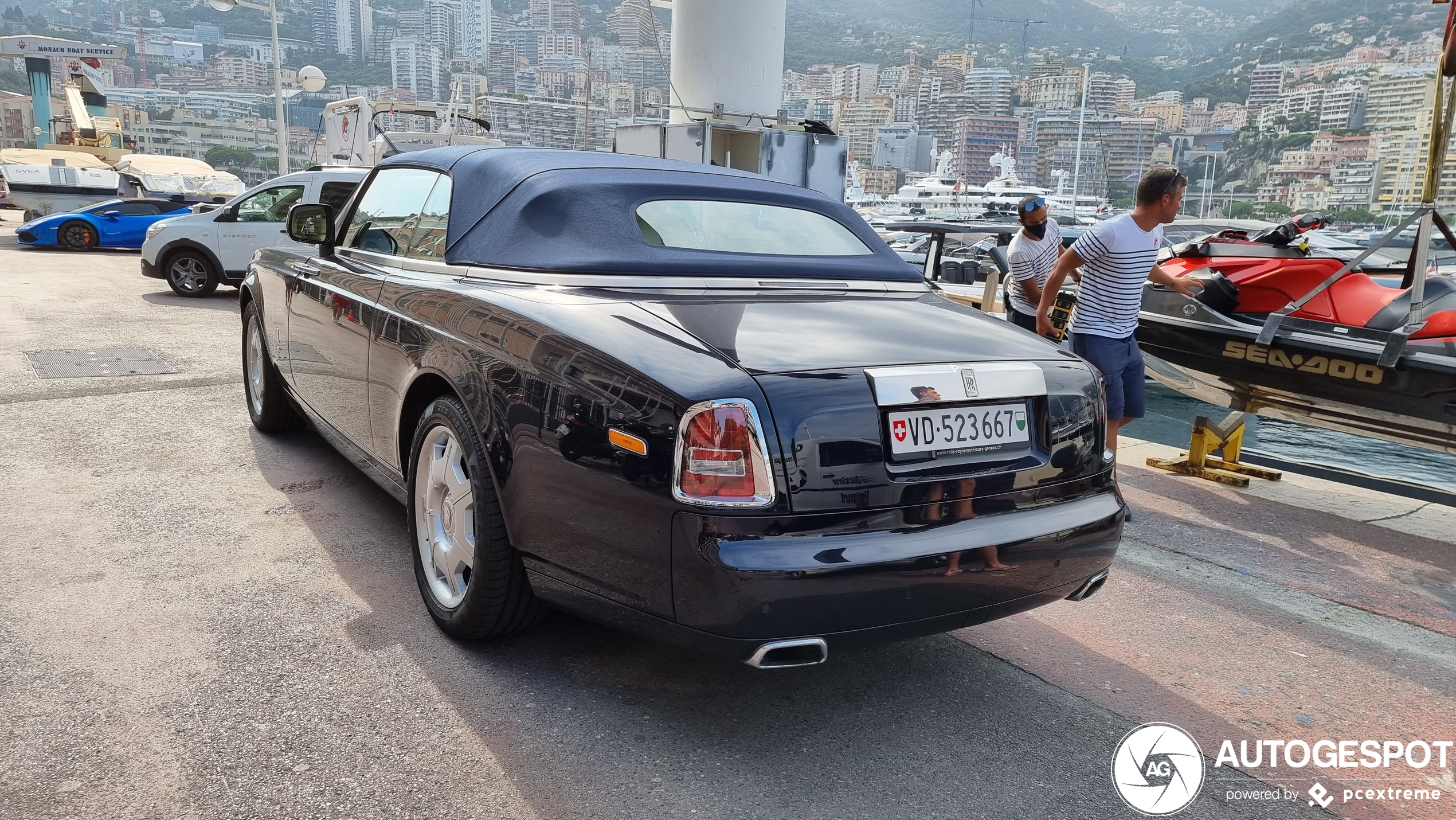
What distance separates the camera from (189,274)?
1318 cm

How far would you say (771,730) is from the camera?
279 cm

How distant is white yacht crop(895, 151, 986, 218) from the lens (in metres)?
77.9

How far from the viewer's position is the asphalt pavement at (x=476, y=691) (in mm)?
2438

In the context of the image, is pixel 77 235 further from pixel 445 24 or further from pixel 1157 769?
pixel 445 24

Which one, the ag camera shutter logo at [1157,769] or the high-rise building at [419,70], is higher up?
the high-rise building at [419,70]

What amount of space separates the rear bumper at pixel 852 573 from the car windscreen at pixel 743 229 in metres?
1.27

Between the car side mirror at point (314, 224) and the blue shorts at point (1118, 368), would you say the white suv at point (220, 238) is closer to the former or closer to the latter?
the car side mirror at point (314, 224)

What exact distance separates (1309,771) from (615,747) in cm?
189

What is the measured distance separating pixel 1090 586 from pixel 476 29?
483 ft

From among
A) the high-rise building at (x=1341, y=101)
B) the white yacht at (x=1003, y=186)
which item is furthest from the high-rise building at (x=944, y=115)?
the high-rise building at (x=1341, y=101)

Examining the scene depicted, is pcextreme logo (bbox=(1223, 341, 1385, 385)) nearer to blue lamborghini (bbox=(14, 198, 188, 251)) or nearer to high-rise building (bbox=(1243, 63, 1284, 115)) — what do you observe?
blue lamborghini (bbox=(14, 198, 188, 251))

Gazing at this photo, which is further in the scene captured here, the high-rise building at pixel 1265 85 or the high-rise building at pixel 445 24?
the high-rise building at pixel 445 24

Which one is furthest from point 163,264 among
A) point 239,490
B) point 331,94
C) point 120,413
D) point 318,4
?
point 318,4

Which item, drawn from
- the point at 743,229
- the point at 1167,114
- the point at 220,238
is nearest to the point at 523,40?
the point at 1167,114
